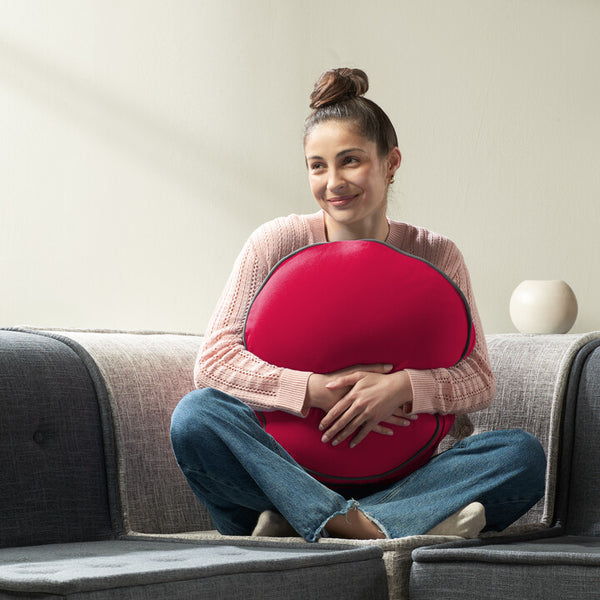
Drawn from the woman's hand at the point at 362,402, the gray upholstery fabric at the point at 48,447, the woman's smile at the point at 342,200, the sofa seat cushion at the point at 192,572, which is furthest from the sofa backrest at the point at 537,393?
the gray upholstery fabric at the point at 48,447

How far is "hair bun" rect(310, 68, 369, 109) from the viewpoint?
5.77 ft

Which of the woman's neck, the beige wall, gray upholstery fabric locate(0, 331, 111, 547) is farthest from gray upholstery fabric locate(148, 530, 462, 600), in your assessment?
the beige wall

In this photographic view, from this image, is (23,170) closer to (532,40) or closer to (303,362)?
(303,362)

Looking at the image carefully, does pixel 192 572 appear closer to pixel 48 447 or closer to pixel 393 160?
pixel 48 447

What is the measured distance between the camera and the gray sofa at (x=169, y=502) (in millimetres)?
1163

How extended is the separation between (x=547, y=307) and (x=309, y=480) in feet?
3.64

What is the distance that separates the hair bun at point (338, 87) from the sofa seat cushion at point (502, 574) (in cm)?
88

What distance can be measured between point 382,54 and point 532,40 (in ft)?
1.55

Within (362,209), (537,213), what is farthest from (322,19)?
(362,209)

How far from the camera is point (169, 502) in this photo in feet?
5.85

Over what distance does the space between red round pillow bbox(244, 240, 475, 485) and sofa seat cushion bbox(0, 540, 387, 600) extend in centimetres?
25

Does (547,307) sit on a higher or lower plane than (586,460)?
higher

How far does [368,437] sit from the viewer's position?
1583 millimetres

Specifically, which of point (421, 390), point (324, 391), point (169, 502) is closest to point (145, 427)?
point (169, 502)
